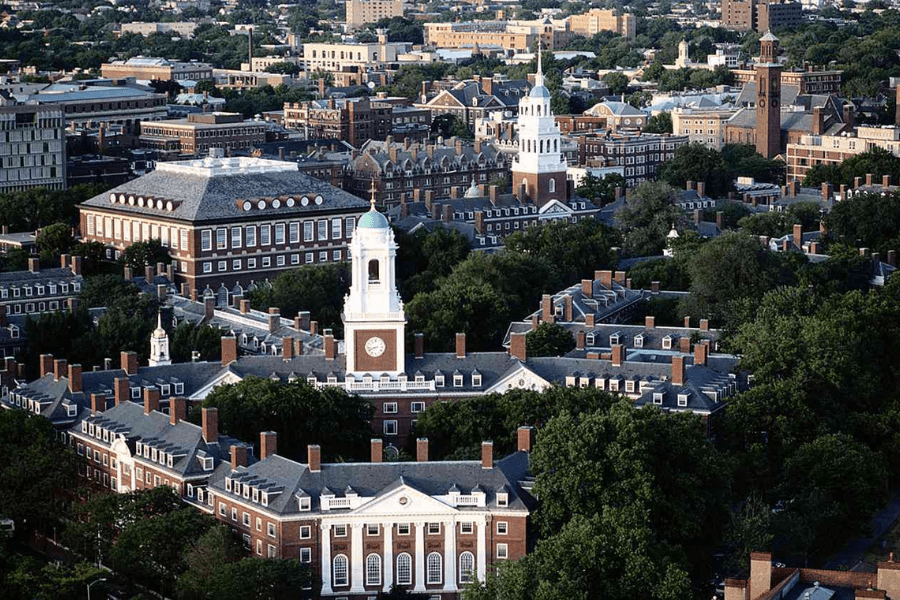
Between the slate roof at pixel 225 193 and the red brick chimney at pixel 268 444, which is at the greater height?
the slate roof at pixel 225 193

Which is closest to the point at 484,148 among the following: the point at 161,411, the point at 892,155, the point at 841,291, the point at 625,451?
the point at 892,155

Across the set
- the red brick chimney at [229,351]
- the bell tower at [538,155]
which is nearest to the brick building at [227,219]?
the bell tower at [538,155]

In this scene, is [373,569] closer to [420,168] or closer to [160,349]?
[160,349]

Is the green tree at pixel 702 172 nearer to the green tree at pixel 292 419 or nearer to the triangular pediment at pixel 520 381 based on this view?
the triangular pediment at pixel 520 381

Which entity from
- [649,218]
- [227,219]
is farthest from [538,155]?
[227,219]

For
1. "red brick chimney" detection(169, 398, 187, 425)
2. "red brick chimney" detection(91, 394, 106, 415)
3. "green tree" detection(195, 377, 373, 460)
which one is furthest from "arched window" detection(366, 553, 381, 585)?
"red brick chimney" detection(91, 394, 106, 415)
